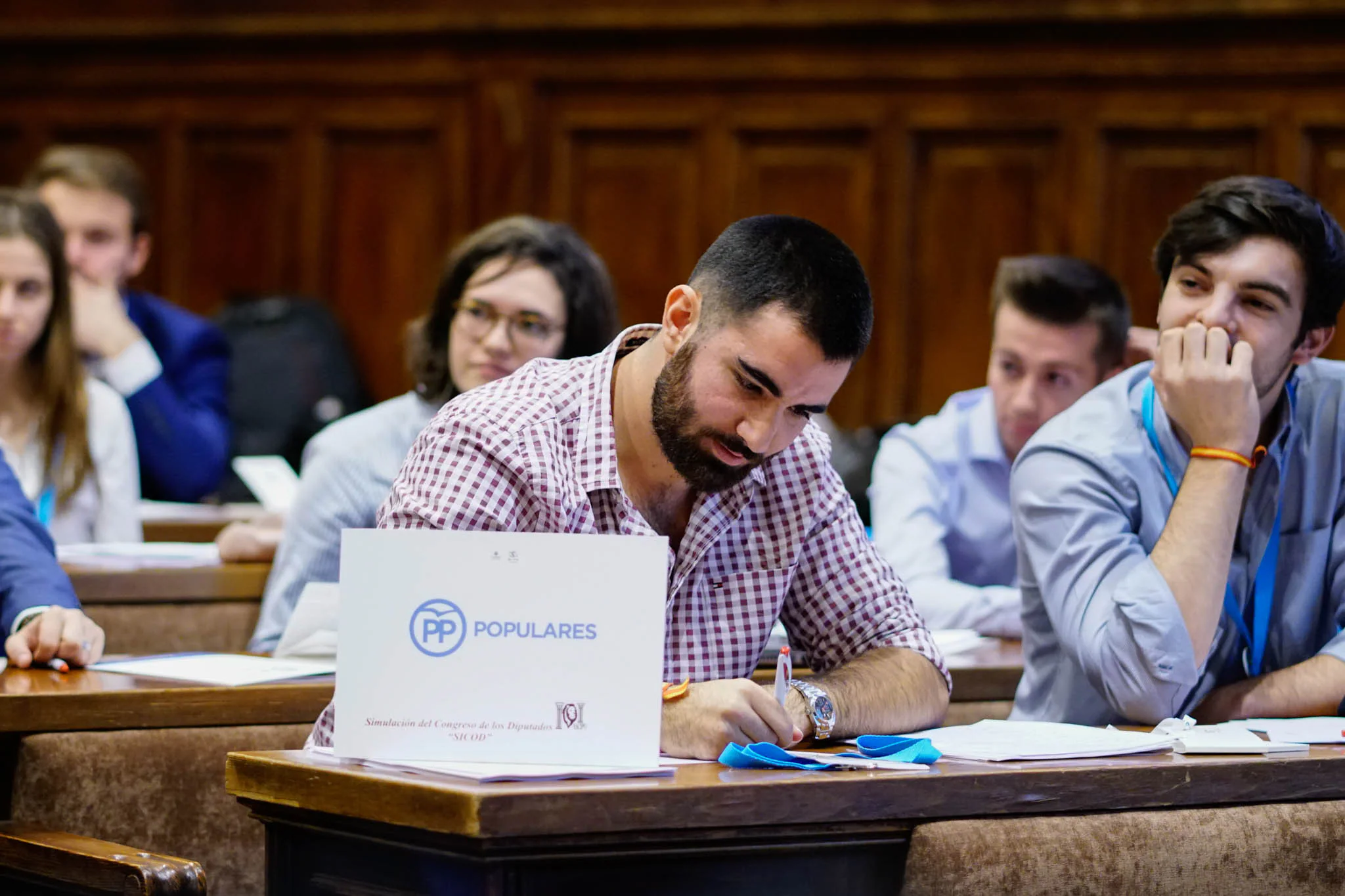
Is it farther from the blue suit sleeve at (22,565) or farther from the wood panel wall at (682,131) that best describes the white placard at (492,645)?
the wood panel wall at (682,131)

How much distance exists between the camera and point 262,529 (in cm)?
347

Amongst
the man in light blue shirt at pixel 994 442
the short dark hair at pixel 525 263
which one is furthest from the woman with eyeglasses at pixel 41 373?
the man in light blue shirt at pixel 994 442

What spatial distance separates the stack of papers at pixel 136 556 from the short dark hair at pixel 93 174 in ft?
5.08

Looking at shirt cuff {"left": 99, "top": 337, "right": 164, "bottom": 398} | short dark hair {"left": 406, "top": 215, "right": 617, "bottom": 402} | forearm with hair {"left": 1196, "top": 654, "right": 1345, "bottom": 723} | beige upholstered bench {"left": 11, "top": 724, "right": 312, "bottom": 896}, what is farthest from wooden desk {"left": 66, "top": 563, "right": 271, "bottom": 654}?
forearm with hair {"left": 1196, "top": 654, "right": 1345, "bottom": 723}

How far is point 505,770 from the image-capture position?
149 centimetres

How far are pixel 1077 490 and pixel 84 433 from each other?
88.2 inches

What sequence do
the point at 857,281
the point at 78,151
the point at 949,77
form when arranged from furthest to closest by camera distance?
the point at 949,77
the point at 78,151
the point at 857,281

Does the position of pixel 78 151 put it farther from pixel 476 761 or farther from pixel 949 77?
pixel 476 761

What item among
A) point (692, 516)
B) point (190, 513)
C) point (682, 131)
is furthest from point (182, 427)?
point (692, 516)

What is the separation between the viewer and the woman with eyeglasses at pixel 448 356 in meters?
3.21

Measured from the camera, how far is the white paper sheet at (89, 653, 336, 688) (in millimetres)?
2270

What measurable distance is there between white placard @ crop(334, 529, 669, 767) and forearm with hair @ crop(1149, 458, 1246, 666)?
90 cm

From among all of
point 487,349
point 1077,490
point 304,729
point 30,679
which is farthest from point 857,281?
point 487,349

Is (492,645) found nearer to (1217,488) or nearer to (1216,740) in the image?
(1216,740)
